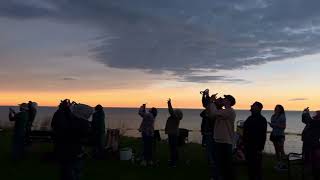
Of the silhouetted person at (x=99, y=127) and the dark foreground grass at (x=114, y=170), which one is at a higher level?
the silhouetted person at (x=99, y=127)

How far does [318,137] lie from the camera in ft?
36.7

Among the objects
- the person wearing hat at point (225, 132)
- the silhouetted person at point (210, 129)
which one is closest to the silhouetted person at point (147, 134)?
the silhouetted person at point (210, 129)

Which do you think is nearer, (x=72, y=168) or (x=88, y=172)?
(x=72, y=168)

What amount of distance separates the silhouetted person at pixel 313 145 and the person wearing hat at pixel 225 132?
6.02ft

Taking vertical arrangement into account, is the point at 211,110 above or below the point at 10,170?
above

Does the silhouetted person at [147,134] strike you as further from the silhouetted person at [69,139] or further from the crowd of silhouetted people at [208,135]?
the silhouetted person at [69,139]

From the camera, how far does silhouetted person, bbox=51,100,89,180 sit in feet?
28.3

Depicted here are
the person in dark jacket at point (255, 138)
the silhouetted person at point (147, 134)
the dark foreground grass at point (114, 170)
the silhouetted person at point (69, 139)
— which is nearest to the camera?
the silhouetted person at point (69, 139)

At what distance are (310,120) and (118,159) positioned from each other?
602 centimetres

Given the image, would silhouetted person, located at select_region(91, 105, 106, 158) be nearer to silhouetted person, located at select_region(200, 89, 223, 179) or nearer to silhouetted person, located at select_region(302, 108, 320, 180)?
silhouetted person, located at select_region(200, 89, 223, 179)

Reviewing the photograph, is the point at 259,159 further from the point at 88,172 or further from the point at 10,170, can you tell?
the point at 10,170

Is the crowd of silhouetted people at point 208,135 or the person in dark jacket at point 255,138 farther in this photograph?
the person in dark jacket at point 255,138

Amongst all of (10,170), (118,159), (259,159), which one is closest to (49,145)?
(118,159)

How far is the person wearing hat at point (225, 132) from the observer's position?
33.4 ft
